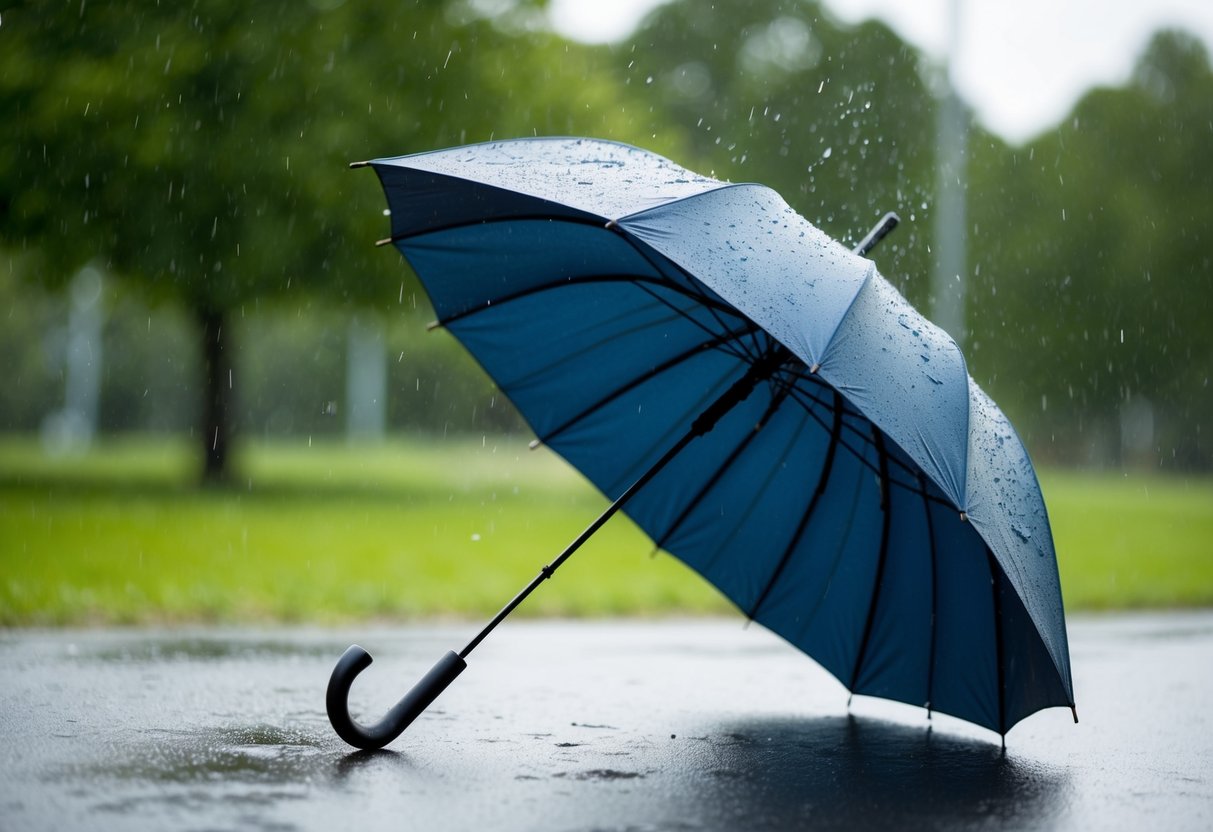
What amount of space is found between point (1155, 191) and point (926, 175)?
561 inches

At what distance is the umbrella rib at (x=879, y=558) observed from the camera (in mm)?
5211

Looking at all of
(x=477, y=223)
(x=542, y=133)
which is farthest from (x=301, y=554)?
(x=542, y=133)

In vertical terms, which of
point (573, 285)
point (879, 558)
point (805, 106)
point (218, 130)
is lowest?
point (879, 558)

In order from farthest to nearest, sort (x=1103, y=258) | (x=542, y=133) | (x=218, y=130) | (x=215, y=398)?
(x=1103, y=258) → (x=215, y=398) → (x=542, y=133) → (x=218, y=130)

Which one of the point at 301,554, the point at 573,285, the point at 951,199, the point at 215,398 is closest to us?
the point at 573,285

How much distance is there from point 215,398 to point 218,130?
4064mm

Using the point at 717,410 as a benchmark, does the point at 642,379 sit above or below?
above

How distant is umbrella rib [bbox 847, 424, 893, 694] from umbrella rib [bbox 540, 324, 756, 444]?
708mm

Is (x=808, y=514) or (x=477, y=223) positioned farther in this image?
(x=808, y=514)

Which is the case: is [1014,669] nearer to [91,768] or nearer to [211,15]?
[91,768]

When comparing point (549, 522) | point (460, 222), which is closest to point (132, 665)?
point (460, 222)

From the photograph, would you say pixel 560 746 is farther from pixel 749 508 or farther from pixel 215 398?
pixel 215 398

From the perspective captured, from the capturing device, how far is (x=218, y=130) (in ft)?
55.1

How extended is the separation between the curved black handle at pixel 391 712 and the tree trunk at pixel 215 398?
48.2 ft
